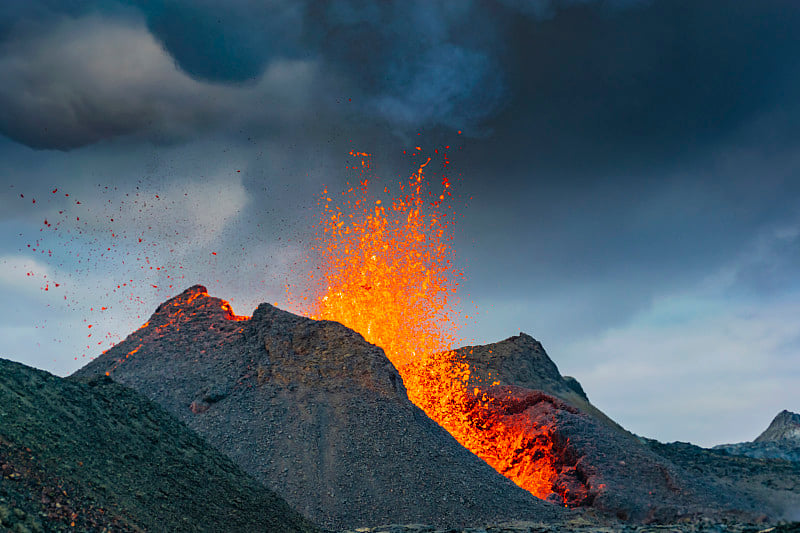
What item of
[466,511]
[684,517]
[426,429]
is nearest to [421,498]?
[466,511]

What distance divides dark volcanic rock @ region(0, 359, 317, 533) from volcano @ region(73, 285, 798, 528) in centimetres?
702

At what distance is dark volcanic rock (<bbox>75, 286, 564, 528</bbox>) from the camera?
2700 cm

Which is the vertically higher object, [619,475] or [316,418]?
[316,418]

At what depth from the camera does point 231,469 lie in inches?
803

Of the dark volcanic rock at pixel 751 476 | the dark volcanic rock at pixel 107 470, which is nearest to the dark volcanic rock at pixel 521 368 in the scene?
the dark volcanic rock at pixel 751 476

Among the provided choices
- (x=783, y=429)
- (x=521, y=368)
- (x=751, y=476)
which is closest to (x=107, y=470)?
(x=521, y=368)

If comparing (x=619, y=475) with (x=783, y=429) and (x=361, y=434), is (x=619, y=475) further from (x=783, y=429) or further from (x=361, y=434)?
(x=783, y=429)

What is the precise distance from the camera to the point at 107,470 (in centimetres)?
1608

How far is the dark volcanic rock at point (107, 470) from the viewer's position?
43.3 feet

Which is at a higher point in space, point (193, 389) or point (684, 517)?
point (193, 389)

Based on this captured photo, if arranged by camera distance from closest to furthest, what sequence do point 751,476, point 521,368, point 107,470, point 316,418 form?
point 107,470 → point 316,418 → point 751,476 → point 521,368

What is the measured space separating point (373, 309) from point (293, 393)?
13.1 m

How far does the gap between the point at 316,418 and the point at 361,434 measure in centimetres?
222

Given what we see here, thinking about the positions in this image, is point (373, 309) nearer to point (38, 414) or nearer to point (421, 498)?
point (421, 498)
